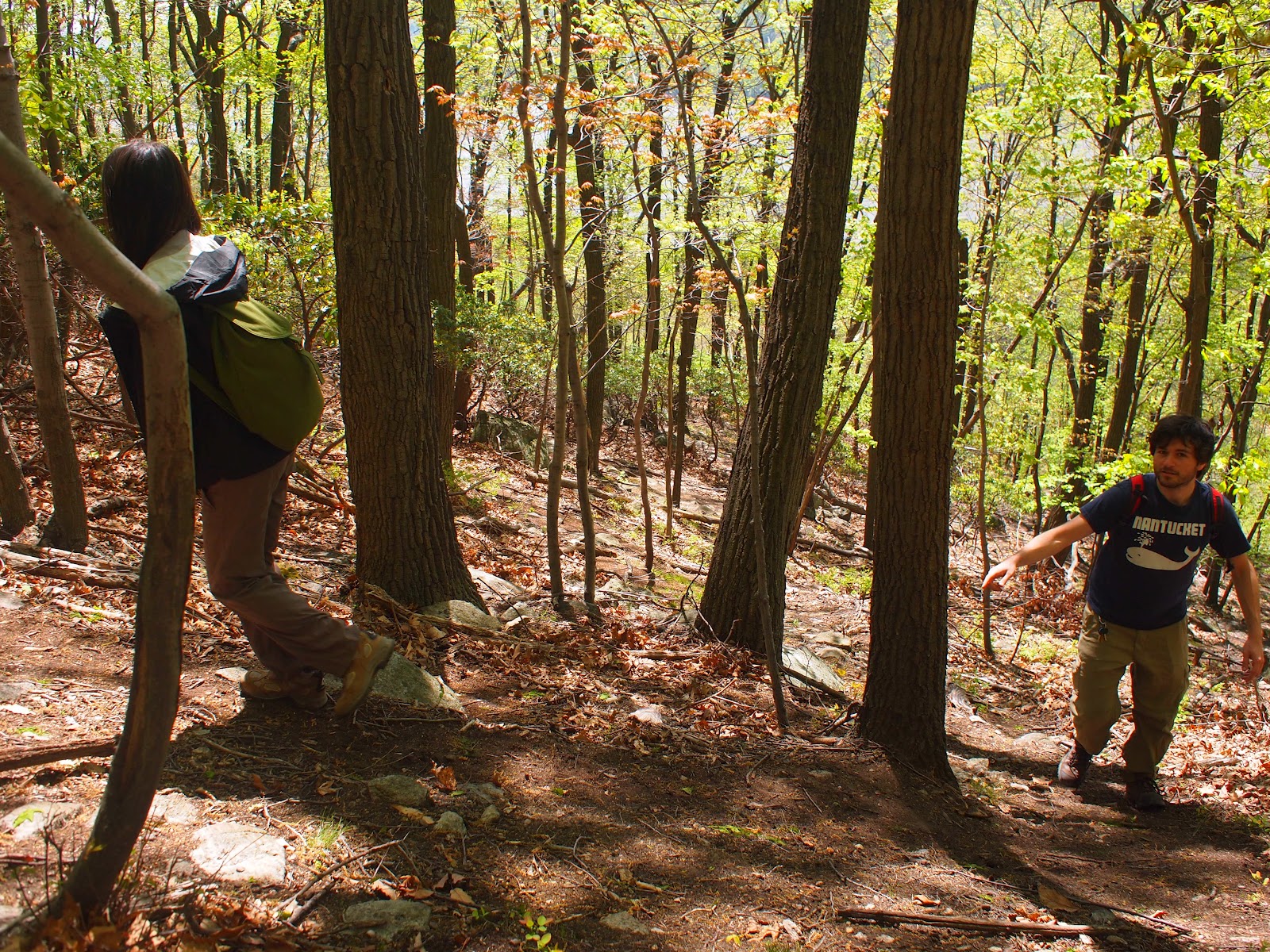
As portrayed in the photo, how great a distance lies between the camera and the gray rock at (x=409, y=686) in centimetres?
388

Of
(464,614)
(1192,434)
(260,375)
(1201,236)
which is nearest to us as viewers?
(260,375)

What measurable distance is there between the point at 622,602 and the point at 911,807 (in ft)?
10.1

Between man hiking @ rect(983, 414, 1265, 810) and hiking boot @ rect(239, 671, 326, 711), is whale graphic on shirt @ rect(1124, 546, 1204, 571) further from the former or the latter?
hiking boot @ rect(239, 671, 326, 711)

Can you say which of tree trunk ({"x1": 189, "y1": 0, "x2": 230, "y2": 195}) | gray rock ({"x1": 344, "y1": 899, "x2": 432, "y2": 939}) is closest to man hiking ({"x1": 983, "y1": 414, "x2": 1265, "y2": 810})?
gray rock ({"x1": 344, "y1": 899, "x2": 432, "y2": 939})

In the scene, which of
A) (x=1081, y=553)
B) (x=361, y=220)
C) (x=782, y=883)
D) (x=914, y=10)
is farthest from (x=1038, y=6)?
(x=782, y=883)

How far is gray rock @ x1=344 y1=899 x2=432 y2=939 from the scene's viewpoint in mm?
2314

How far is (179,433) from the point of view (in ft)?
6.03

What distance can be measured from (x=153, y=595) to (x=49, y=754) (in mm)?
1275

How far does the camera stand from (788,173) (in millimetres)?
8539

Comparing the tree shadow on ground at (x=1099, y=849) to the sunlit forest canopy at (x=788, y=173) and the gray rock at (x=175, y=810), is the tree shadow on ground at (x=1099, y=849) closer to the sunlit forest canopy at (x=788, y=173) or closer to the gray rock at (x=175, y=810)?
the gray rock at (x=175, y=810)

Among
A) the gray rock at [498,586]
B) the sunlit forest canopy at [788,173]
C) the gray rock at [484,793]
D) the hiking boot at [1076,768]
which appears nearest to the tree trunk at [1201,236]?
the sunlit forest canopy at [788,173]

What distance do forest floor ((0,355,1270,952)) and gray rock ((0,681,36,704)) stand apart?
17 millimetres

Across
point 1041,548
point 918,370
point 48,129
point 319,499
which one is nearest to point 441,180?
point 48,129

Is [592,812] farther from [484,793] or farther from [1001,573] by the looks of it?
[1001,573]
